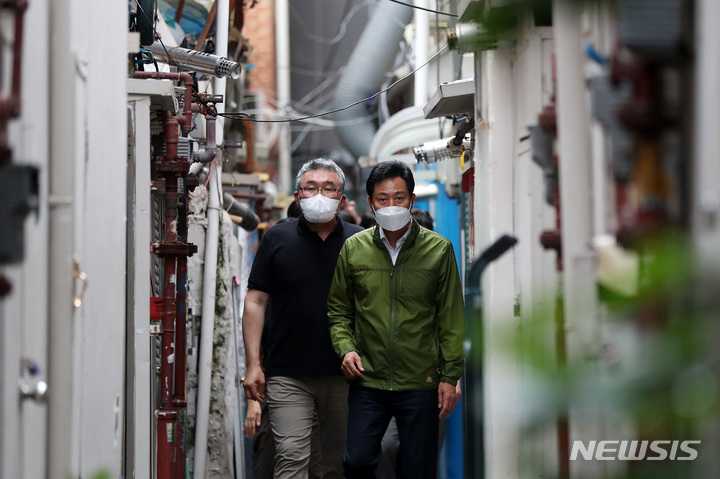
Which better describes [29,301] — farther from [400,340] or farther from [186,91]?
[186,91]

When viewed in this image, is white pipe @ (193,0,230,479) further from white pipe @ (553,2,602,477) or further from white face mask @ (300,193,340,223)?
white pipe @ (553,2,602,477)

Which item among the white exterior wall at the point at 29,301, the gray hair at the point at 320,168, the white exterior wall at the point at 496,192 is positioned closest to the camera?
the white exterior wall at the point at 29,301

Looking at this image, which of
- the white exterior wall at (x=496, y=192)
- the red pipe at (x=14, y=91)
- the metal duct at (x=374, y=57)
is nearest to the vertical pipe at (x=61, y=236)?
the red pipe at (x=14, y=91)

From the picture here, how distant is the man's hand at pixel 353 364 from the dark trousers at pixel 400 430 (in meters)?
0.15

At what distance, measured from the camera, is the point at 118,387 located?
292 centimetres

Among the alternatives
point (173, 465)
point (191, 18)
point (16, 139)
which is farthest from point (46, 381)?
point (191, 18)

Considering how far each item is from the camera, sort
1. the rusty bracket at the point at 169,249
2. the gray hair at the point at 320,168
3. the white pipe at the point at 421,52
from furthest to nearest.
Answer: the white pipe at the point at 421,52
the gray hair at the point at 320,168
the rusty bracket at the point at 169,249

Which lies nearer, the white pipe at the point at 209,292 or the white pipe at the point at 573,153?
the white pipe at the point at 573,153

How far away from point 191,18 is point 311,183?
4929 millimetres

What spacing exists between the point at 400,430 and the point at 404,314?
2.25ft

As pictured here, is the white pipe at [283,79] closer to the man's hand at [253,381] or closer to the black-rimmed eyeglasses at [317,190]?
the black-rimmed eyeglasses at [317,190]

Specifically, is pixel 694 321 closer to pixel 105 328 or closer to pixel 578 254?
pixel 578 254

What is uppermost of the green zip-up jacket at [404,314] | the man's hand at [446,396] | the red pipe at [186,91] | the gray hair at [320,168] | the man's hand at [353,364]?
the red pipe at [186,91]

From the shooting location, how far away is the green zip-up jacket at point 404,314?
4.75m
